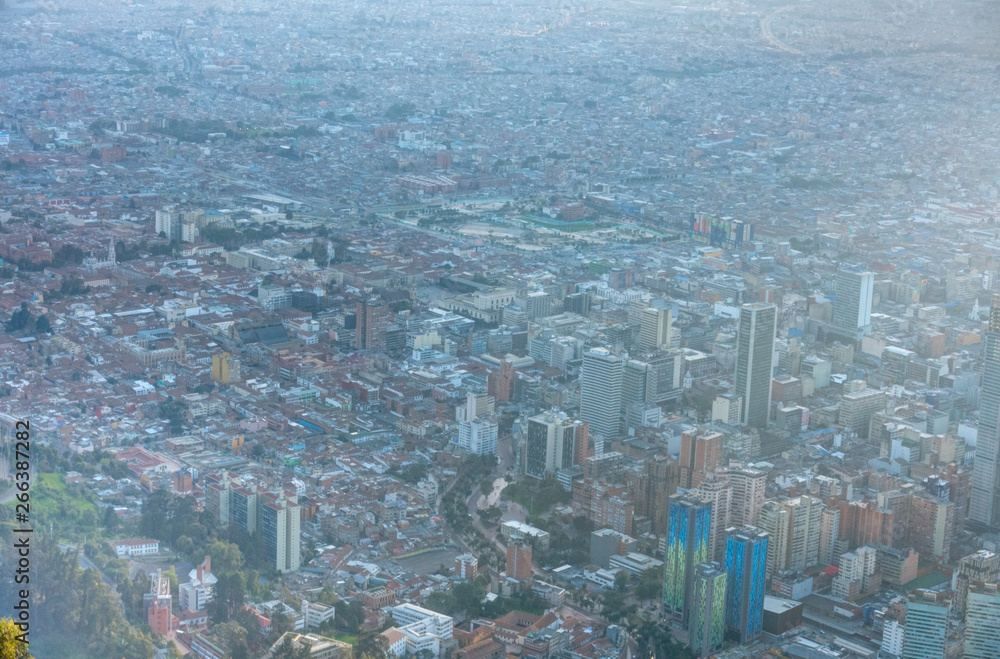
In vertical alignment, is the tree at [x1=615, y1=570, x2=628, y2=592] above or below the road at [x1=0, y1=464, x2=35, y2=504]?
below

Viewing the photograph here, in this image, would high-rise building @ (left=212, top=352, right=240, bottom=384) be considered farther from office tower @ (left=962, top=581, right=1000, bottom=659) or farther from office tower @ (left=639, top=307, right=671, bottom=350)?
office tower @ (left=962, top=581, right=1000, bottom=659)

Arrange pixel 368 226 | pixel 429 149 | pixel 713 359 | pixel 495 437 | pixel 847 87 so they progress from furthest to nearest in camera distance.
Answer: pixel 847 87, pixel 429 149, pixel 368 226, pixel 713 359, pixel 495 437

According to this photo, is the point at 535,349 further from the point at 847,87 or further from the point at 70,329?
the point at 847,87

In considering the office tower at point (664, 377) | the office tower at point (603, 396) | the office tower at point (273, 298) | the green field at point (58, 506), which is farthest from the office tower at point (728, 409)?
the office tower at point (273, 298)

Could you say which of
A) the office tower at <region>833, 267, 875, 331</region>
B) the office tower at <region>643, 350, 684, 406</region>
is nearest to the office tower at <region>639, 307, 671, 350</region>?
the office tower at <region>643, 350, 684, 406</region>

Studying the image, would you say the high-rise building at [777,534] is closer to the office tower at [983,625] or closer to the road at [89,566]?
Answer: the office tower at [983,625]

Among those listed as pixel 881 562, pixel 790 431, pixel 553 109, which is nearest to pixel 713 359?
pixel 790 431
